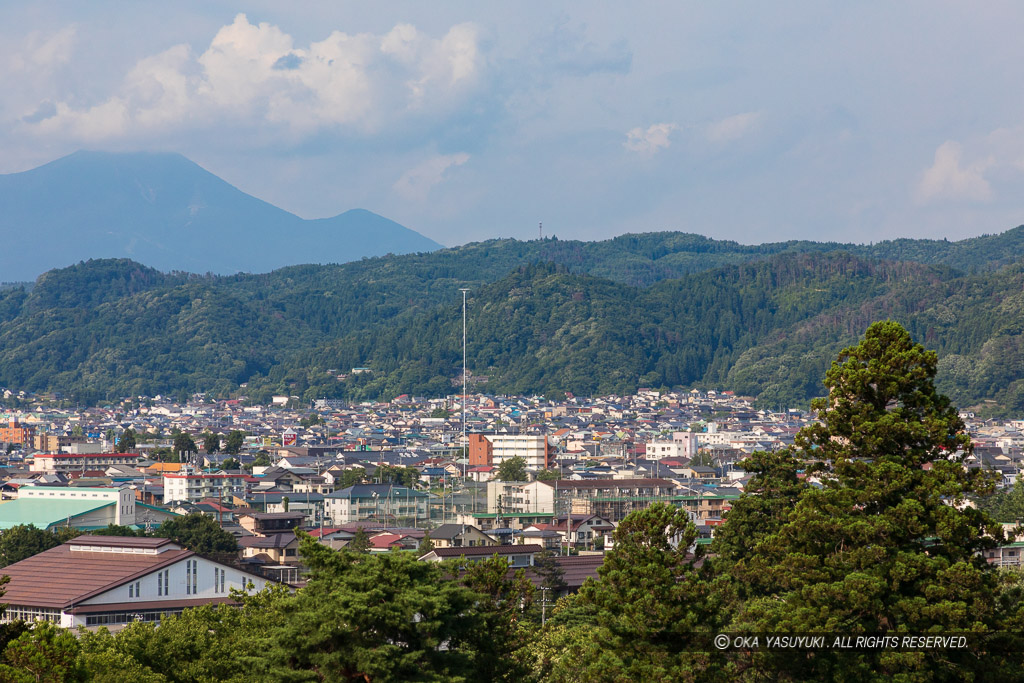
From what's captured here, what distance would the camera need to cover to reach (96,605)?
942 inches

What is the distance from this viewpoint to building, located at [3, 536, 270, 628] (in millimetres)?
23812

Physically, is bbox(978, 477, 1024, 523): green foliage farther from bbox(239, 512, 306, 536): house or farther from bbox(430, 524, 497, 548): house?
bbox(239, 512, 306, 536): house

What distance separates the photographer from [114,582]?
24250 mm

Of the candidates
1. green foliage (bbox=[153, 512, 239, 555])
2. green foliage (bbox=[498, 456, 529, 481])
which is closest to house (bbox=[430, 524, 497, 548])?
green foliage (bbox=[153, 512, 239, 555])

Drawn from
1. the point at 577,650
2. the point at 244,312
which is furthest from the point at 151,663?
the point at 244,312

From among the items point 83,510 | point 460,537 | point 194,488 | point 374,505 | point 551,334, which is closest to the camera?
point 460,537

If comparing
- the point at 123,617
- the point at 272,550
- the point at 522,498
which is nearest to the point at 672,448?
the point at 522,498

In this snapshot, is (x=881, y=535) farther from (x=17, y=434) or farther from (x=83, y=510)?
(x=17, y=434)

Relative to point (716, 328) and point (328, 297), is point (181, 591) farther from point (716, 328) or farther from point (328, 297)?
point (328, 297)

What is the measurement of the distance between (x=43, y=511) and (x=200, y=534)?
7.93 metres

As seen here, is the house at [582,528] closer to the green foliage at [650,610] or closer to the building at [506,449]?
the green foliage at [650,610]

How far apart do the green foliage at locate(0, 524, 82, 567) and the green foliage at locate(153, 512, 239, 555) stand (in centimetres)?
343

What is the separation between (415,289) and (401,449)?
376 feet

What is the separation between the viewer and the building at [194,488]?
180 ft
